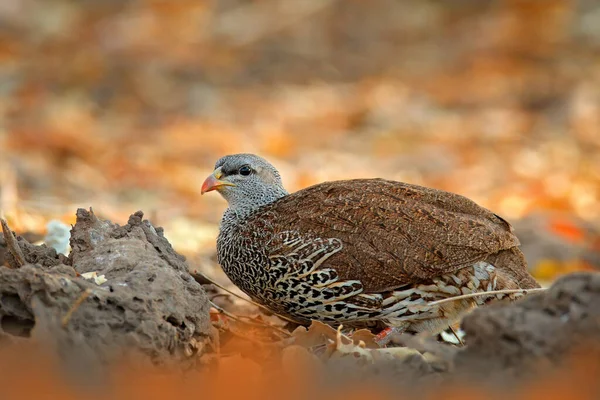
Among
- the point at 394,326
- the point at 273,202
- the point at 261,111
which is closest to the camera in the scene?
A: the point at 394,326

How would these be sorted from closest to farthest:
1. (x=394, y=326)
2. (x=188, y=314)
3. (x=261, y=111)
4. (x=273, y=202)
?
(x=188, y=314), (x=394, y=326), (x=273, y=202), (x=261, y=111)

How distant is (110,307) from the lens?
4.36 m

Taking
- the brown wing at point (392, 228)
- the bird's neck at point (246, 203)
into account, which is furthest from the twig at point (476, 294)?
the bird's neck at point (246, 203)

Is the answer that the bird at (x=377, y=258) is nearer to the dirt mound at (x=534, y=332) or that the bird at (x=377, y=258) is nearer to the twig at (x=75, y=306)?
the dirt mound at (x=534, y=332)

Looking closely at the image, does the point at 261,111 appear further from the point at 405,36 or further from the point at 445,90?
the point at 405,36

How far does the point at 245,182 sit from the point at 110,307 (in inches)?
79.2

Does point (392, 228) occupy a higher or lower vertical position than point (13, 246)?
higher

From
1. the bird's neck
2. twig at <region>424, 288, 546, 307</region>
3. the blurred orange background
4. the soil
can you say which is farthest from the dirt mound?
the blurred orange background

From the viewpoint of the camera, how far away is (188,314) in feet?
15.4

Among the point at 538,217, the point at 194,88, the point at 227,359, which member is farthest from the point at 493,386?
the point at 194,88

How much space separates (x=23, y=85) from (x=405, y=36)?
8218 mm

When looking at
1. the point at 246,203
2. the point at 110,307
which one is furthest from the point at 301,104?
the point at 110,307

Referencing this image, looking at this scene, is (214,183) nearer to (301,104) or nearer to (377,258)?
(377,258)

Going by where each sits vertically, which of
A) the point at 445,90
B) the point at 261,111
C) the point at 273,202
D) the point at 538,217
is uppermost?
the point at 445,90
